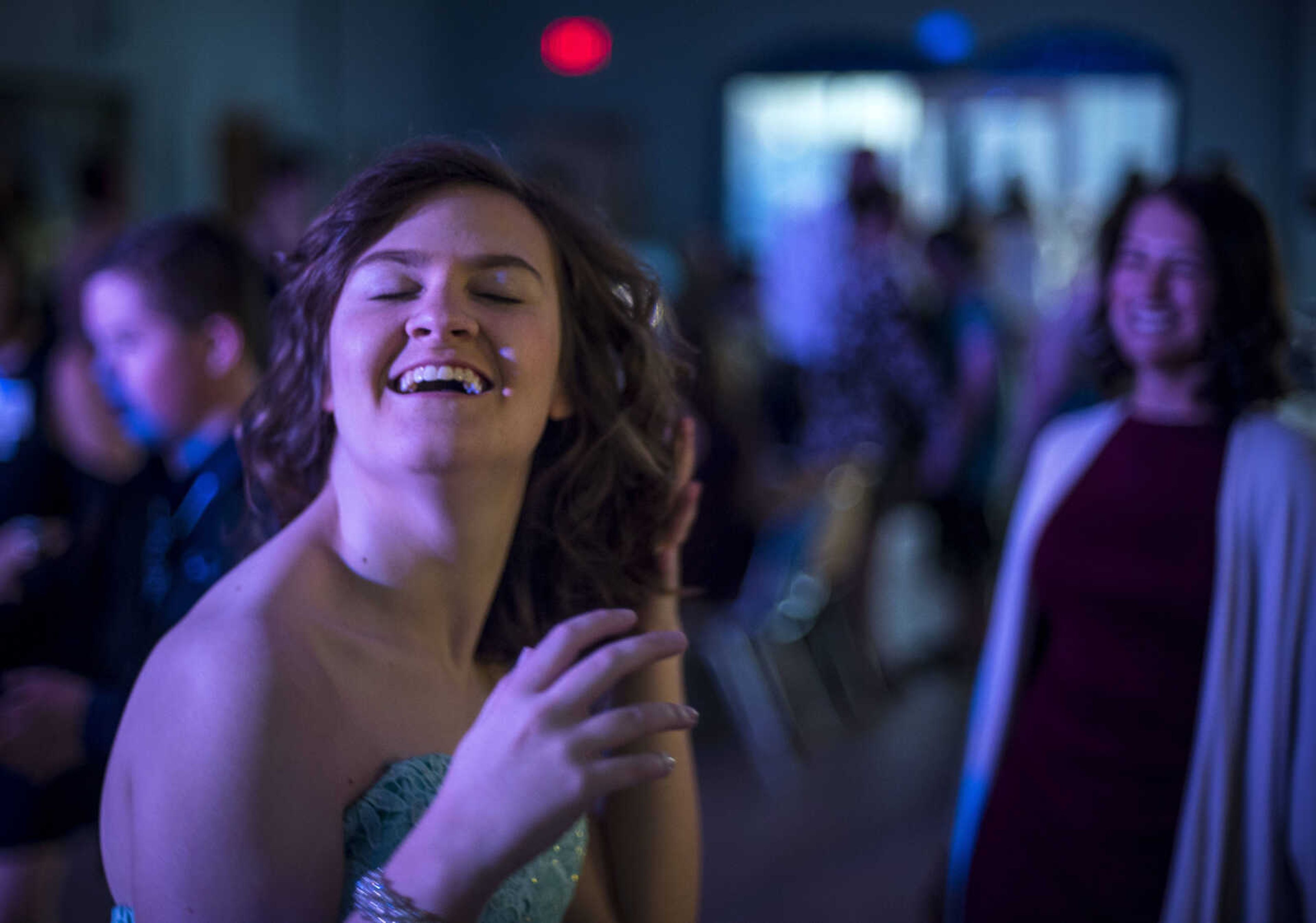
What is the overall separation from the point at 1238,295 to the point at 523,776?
3.95 ft

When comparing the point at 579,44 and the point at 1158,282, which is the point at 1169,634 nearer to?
the point at 1158,282

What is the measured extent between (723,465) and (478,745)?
2763 mm

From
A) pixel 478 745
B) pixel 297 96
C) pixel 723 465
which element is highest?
pixel 297 96

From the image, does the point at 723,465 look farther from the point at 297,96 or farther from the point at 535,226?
the point at 297,96

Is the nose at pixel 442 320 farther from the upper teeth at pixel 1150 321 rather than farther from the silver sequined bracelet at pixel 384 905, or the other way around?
the upper teeth at pixel 1150 321

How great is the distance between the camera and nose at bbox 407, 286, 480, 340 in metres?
0.90

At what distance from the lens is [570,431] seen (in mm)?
1145

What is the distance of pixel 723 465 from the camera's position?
3.50 m

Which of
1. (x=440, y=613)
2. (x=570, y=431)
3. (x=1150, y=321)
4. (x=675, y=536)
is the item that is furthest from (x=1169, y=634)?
(x=440, y=613)

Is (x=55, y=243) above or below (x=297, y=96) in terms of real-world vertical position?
below

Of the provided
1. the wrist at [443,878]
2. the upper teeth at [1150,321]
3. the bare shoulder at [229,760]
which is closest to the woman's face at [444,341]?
the bare shoulder at [229,760]

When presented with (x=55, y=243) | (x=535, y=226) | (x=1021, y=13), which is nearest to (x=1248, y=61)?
(x=1021, y=13)

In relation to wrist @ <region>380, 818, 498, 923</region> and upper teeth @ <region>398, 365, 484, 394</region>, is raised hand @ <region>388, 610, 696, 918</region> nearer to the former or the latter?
wrist @ <region>380, 818, 498, 923</region>

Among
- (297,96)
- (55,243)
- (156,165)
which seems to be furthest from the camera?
(297,96)
